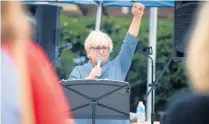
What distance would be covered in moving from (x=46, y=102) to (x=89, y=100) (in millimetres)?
2748

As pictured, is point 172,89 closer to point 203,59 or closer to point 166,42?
point 166,42

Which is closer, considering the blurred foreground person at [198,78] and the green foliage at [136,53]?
the blurred foreground person at [198,78]

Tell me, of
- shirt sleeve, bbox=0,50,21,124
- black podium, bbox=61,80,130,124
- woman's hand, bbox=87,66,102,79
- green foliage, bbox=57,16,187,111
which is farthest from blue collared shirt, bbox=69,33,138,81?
green foliage, bbox=57,16,187,111

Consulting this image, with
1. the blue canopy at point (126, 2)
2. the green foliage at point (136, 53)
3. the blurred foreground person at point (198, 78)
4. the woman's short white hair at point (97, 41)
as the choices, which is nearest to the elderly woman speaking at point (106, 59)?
the woman's short white hair at point (97, 41)

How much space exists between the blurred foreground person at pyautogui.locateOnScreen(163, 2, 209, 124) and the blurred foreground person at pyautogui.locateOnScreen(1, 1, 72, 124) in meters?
0.44

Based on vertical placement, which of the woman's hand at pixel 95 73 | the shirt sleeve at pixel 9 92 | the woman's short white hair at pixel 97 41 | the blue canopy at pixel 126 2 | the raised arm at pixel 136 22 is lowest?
Result: the woman's hand at pixel 95 73

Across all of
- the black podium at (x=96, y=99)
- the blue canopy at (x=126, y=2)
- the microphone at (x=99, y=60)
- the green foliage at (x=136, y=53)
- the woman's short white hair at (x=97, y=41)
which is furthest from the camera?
the green foliage at (x=136, y=53)

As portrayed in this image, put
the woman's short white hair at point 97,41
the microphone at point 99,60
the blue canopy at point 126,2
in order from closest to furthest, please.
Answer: the microphone at point 99,60 < the woman's short white hair at point 97,41 < the blue canopy at point 126,2

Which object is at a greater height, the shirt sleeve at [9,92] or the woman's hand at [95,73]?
the shirt sleeve at [9,92]

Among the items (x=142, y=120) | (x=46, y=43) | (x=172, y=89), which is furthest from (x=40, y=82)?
(x=172, y=89)

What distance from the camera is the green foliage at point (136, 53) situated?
1067 cm

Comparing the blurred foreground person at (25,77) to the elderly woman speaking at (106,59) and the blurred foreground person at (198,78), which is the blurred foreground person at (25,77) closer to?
the blurred foreground person at (198,78)

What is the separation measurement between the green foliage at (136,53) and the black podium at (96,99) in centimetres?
530

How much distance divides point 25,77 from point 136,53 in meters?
8.28
